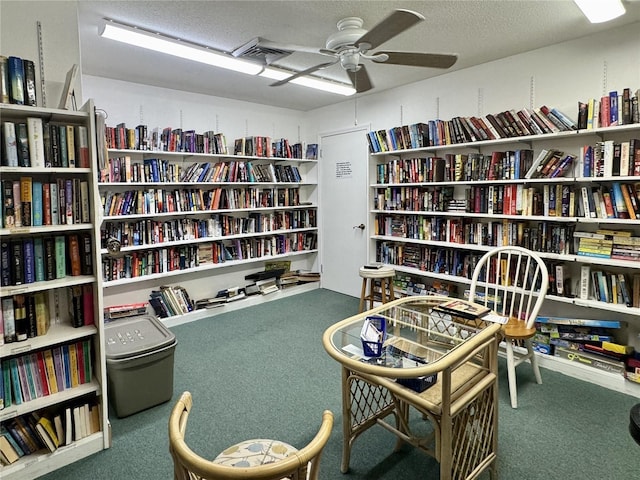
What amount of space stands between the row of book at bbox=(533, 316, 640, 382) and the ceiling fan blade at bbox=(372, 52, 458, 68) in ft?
7.04

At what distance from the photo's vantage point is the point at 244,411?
2.37m

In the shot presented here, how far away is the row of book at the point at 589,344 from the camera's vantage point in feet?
8.56

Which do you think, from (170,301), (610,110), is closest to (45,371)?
(170,301)

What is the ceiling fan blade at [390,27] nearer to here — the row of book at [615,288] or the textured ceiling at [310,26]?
the textured ceiling at [310,26]

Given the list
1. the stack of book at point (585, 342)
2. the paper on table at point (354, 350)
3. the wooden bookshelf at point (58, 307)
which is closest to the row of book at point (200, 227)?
the wooden bookshelf at point (58, 307)

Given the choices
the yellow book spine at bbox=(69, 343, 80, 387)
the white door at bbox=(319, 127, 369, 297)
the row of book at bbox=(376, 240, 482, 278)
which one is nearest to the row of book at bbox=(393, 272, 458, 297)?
the row of book at bbox=(376, 240, 482, 278)

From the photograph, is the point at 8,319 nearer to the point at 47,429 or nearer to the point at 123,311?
the point at 47,429

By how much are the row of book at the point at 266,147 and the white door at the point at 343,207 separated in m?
0.43

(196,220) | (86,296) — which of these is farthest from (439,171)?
(86,296)

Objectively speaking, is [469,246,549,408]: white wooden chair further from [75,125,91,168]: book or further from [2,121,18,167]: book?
[2,121,18,167]: book

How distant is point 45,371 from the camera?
1.91 meters

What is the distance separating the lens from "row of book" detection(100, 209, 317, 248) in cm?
368

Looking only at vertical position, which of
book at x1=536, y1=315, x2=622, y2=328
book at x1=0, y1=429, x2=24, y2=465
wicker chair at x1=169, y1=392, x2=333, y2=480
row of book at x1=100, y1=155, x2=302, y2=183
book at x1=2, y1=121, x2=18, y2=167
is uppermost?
row of book at x1=100, y1=155, x2=302, y2=183

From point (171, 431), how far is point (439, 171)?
336 centimetres
